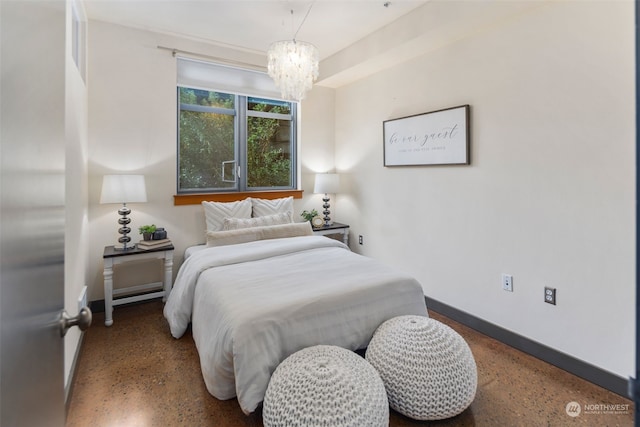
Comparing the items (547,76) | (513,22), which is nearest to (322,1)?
(513,22)

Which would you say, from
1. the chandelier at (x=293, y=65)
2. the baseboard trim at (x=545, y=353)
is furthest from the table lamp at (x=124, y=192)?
the baseboard trim at (x=545, y=353)

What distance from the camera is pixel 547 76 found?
222 cm

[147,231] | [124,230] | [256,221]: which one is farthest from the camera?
[256,221]

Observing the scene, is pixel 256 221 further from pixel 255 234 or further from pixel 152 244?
pixel 152 244

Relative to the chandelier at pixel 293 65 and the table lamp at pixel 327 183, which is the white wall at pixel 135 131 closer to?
the chandelier at pixel 293 65

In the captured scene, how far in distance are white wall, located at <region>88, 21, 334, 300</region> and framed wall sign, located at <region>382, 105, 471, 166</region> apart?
2.03 metres

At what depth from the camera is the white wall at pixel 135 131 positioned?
3.01 metres

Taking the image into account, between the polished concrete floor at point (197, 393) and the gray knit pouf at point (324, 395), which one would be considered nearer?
the gray knit pouf at point (324, 395)

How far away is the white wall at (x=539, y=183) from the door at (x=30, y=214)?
2.58m

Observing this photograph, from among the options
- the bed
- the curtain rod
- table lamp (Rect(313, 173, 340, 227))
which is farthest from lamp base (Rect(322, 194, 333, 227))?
the curtain rod

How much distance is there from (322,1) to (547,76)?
1773mm

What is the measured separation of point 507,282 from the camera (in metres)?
2.52

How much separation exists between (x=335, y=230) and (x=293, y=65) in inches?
80.7

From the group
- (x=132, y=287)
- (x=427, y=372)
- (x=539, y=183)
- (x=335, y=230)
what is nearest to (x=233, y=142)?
(x=335, y=230)
